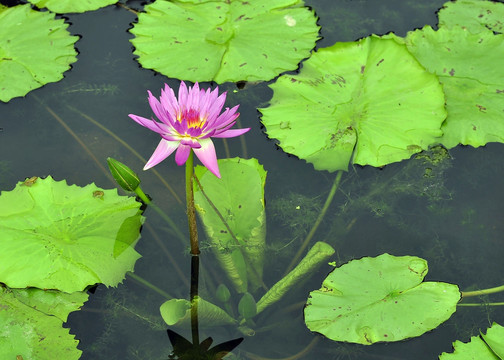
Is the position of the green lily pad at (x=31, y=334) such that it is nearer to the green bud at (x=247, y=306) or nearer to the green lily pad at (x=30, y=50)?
the green bud at (x=247, y=306)

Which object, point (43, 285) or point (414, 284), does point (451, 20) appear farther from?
point (43, 285)

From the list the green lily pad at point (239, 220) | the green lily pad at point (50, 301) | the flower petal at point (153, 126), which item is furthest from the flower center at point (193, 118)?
the green lily pad at point (50, 301)

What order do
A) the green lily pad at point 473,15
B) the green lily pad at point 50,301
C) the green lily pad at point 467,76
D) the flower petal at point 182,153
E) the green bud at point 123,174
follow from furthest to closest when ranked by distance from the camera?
the green lily pad at point 473,15 → the green lily pad at point 467,76 → the green bud at point 123,174 → the green lily pad at point 50,301 → the flower petal at point 182,153

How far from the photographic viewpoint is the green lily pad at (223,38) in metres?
4.33

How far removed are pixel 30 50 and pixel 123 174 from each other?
5.61ft

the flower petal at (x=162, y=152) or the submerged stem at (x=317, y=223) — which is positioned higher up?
the flower petal at (x=162, y=152)

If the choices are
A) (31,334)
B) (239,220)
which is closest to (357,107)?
(239,220)

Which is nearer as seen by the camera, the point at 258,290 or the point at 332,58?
the point at 258,290

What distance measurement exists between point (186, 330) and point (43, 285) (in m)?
0.85

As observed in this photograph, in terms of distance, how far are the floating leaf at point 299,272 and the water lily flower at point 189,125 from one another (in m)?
0.90

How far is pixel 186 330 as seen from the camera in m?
3.38

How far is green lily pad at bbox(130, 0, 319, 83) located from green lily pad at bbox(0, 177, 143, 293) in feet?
3.96

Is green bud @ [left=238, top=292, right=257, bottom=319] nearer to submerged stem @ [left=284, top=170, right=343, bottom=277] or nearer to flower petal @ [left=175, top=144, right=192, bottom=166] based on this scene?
submerged stem @ [left=284, top=170, right=343, bottom=277]

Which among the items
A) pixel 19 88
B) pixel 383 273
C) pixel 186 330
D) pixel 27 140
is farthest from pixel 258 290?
pixel 19 88
